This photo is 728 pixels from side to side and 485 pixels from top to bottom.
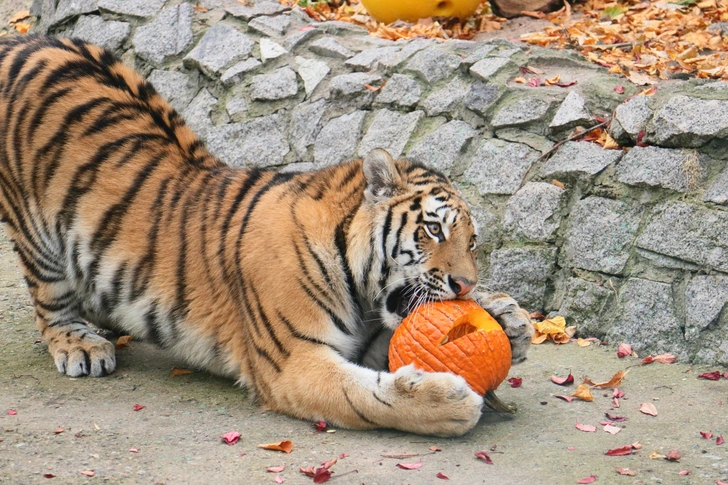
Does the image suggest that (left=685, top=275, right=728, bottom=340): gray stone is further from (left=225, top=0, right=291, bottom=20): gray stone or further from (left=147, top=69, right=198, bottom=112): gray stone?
(left=225, top=0, right=291, bottom=20): gray stone

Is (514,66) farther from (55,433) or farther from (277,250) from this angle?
(55,433)

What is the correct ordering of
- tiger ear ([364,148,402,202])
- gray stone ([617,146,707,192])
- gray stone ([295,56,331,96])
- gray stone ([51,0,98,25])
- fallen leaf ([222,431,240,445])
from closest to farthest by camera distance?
fallen leaf ([222,431,240,445])
tiger ear ([364,148,402,202])
gray stone ([617,146,707,192])
gray stone ([295,56,331,96])
gray stone ([51,0,98,25])

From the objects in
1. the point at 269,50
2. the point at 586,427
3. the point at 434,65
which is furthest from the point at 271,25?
the point at 586,427

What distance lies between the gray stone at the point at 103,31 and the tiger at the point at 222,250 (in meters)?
2.56

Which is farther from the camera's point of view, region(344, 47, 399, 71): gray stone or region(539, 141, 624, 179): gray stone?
region(344, 47, 399, 71): gray stone

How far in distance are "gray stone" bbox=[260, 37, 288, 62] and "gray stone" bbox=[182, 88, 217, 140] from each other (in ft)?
1.51

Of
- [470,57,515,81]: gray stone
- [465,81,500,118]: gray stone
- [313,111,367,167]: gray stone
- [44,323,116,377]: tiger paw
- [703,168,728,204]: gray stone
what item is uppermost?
[470,57,515,81]: gray stone

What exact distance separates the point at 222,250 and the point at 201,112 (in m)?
2.81

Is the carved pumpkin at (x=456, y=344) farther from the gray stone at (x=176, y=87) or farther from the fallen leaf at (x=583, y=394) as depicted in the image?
the gray stone at (x=176, y=87)

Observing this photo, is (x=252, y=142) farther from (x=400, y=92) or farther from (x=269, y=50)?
(x=400, y=92)

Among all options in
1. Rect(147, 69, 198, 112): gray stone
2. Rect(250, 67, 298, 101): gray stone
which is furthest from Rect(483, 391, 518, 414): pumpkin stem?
Rect(147, 69, 198, 112): gray stone

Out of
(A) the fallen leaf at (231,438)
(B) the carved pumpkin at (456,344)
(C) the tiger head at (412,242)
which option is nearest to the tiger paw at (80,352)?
(A) the fallen leaf at (231,438)

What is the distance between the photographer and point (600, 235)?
16.2 feet

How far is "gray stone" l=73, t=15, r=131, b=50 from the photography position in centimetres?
755
